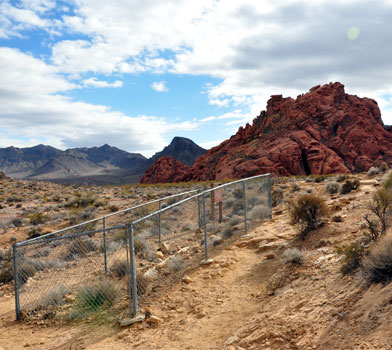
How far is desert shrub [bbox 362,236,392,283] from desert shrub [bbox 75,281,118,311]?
194 inches

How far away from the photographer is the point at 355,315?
4172 mm

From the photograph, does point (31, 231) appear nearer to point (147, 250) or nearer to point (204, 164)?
point (147, 250)

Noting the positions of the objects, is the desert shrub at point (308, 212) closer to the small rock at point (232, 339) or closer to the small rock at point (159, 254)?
the small rock at point (159, 254)

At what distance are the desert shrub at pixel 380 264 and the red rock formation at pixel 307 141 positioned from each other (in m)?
49.5

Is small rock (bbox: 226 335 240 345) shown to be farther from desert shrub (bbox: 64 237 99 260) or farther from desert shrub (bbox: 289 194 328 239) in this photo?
desert shrub (bbox: 64 237 99 260)

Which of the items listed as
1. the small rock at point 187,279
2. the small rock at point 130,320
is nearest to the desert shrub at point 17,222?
the small rock at point 187,279

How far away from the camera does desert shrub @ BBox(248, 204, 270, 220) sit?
11.9 meters

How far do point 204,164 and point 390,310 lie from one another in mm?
68130

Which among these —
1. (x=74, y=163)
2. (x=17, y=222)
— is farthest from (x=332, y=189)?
(x=74, y=163)

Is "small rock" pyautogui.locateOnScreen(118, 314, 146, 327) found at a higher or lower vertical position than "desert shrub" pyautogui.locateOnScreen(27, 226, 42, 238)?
lower

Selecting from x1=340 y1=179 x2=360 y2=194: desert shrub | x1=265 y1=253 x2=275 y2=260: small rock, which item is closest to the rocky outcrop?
x1=340 y1=179 x2=360 y2=194: desert shrub

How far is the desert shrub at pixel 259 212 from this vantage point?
11930 mm

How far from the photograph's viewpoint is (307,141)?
59281 millimetres

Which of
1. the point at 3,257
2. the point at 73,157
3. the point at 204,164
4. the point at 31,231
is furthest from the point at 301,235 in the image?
the point at 73,157
